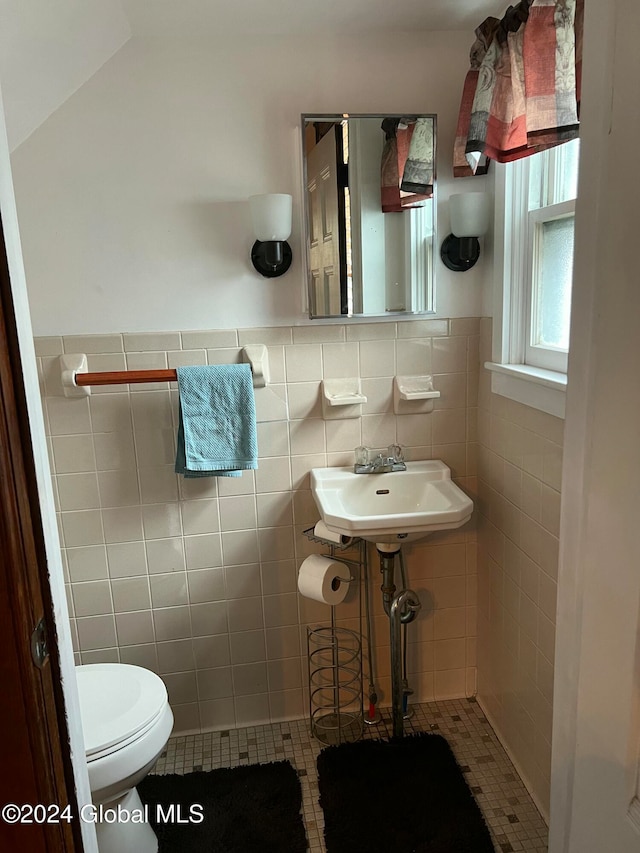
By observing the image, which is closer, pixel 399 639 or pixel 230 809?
pixel 230 809

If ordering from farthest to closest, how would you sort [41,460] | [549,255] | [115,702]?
[549,255]
[115,702]
[41,460]

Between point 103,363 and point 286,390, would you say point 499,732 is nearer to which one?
point 286,390

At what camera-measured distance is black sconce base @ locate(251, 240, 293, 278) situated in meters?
1.90

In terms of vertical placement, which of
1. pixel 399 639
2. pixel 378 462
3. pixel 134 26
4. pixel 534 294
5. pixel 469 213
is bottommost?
pixel 399 639

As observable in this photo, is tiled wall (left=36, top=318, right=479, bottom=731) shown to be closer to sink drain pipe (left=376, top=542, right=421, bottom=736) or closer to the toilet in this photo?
sink drain pipe (left=376, top=542, right=421, bottom=736)

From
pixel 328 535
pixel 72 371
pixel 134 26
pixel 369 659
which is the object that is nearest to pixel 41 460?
pixel 72 371

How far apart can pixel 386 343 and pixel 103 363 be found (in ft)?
2.89

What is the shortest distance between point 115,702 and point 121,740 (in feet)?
0.45

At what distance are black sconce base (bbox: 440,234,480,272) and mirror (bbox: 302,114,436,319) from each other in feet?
0.15

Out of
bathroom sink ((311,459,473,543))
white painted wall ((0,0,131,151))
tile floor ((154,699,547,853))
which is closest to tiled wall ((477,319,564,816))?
tile floor ((154,699,547,853))

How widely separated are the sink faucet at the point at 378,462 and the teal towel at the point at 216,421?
13.5 inches

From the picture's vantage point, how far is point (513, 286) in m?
1.92

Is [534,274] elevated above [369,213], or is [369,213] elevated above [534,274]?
[369,213]

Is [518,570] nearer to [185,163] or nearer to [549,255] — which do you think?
[549,255]
